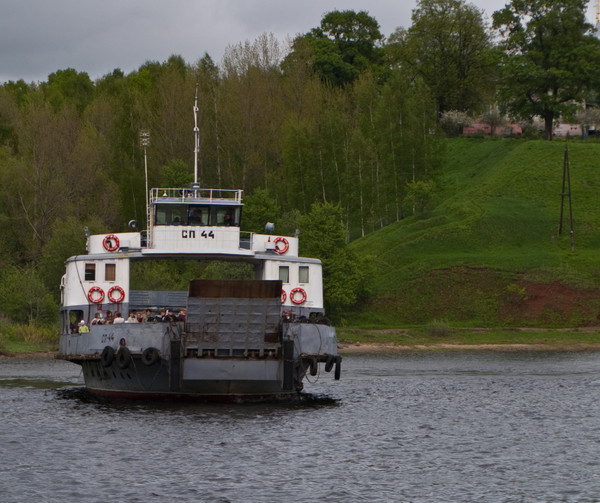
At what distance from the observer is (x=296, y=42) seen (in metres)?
138

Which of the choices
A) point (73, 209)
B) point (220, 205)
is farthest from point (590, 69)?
point (220, 205)

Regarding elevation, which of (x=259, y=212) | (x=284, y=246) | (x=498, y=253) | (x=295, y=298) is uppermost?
(x=259, y=212)

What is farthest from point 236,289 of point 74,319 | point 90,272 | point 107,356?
point 74,319

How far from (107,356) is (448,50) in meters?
114

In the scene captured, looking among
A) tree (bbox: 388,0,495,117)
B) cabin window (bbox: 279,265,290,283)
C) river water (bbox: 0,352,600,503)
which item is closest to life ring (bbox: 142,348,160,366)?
river water (bbox: 0,352,600,503)

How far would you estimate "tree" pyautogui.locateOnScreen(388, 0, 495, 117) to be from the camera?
151 meters

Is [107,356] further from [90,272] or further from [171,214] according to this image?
[171,214]

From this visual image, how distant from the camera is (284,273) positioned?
5138 centimetres

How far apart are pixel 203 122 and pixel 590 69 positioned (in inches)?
1877

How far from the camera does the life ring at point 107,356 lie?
44.4 meters

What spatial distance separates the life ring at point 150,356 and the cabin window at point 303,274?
1024cm

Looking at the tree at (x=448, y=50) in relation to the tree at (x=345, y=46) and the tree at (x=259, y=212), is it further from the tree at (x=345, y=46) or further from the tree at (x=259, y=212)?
the tree at (x=259, y=212)

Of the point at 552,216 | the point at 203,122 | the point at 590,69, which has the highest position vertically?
the point at 590,69

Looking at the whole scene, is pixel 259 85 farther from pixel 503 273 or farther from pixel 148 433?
pixel 148 433
